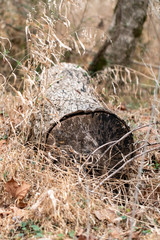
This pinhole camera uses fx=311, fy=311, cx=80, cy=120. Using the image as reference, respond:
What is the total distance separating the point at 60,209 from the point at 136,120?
226 centimetres

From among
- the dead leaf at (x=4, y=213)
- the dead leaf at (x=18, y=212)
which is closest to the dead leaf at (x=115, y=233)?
the dead leaf at (x=18, y=212)

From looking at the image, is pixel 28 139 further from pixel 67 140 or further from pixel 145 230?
pixel 145 230

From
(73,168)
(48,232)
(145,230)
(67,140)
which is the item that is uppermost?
(67,140)

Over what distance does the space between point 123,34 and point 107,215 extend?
3.81m

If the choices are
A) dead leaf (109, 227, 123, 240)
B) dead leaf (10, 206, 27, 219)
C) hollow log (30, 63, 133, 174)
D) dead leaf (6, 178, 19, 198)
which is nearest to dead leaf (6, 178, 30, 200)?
dead leaf (6, 178, 19, 198)

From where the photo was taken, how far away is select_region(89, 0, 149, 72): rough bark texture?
17.1ft

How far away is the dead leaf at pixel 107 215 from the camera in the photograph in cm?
225

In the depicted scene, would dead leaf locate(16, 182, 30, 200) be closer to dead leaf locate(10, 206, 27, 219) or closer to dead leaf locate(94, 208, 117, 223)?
dead leaf locate(10, 206, 27, 219)

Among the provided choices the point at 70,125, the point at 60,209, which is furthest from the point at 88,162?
the point at 60,209

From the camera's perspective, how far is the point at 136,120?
420 centimetres

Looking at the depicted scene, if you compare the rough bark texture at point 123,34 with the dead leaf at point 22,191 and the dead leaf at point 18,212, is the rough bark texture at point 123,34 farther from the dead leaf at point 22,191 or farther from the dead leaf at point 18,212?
the dead leaf at point 18,212

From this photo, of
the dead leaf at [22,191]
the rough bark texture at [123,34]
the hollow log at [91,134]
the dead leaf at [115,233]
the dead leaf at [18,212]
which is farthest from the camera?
the rough bark texture at [123,34]

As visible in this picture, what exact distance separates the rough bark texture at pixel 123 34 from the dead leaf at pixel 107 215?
11.6ft

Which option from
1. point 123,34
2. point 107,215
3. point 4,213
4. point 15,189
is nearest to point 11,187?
point 15,189
